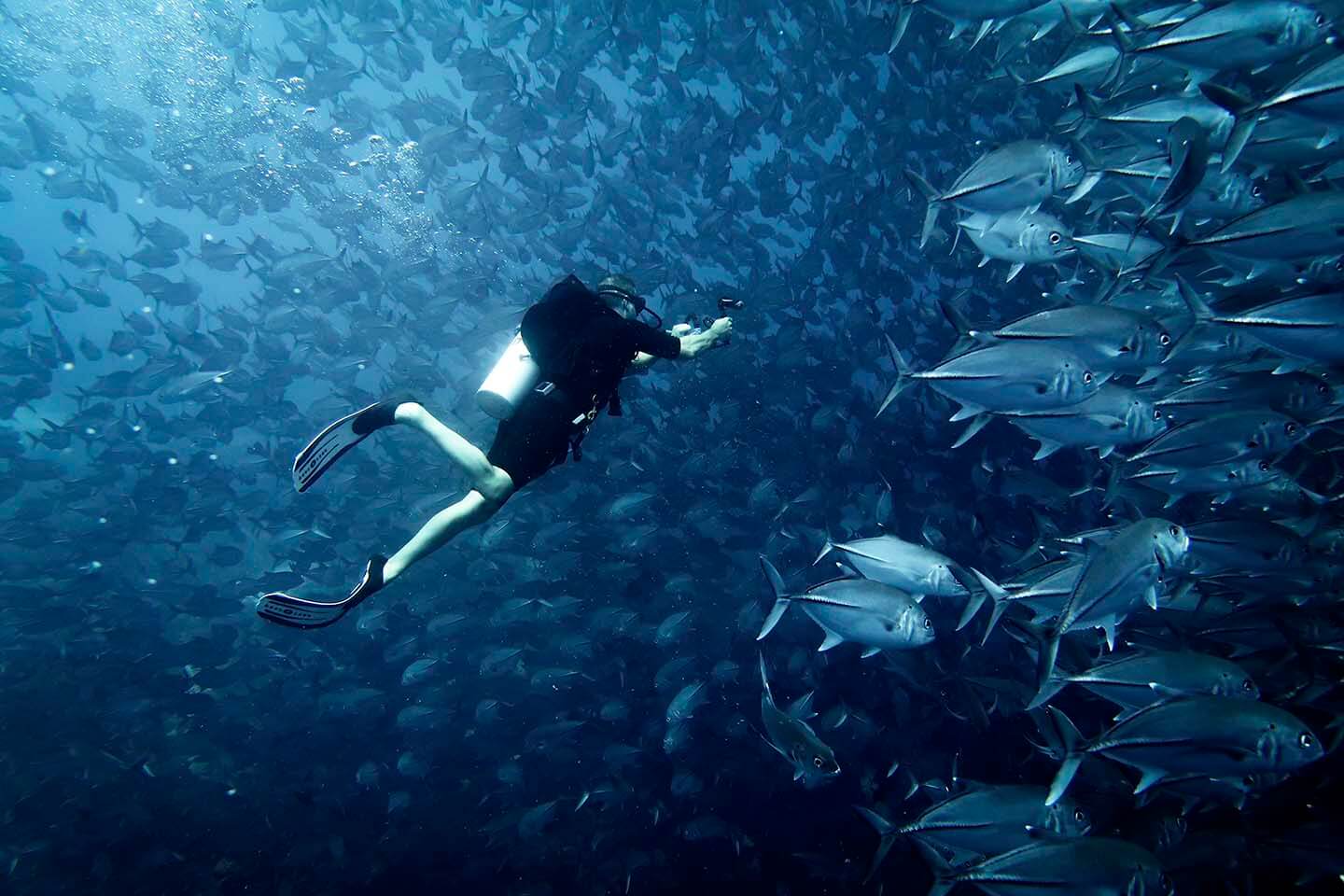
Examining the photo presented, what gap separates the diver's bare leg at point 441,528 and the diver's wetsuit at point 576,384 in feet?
1.06

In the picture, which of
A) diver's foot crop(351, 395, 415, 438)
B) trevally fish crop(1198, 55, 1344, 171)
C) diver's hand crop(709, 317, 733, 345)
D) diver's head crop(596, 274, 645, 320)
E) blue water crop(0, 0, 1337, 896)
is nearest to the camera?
trevally fish crop(1198, 55, 1344, 171)

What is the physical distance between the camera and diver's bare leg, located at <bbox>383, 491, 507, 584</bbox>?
4562 millimetres

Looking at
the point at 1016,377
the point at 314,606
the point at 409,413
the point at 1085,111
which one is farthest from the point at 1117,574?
the point at 314,606

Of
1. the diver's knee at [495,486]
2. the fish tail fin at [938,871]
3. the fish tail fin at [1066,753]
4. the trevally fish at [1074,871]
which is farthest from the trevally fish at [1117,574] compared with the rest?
the diver's knee at [495,486]

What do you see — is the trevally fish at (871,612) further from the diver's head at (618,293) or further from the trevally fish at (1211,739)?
the diver's head at (618,293)

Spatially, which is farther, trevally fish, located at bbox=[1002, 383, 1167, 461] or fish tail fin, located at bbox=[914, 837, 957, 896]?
trevally fish, located at bbox=[1002, 383, 1167, 461]

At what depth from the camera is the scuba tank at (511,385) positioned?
463 centimetres

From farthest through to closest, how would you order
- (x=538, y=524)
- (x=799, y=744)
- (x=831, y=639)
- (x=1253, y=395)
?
(x=538, y=524) < (x=1253, y=395) < (x=799, y=744) < (x=831, y=639)

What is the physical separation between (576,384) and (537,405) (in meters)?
0.34

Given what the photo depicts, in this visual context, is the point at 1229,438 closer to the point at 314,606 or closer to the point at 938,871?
the point at 938,871

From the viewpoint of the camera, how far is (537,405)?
4633 mm

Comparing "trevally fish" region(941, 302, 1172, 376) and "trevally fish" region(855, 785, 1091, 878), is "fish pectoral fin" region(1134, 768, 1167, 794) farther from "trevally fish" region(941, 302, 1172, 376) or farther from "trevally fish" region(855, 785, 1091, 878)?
"trevally fish" region(941, 302, 1172, 376)

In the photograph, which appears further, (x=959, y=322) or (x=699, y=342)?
(x=699, y=342)

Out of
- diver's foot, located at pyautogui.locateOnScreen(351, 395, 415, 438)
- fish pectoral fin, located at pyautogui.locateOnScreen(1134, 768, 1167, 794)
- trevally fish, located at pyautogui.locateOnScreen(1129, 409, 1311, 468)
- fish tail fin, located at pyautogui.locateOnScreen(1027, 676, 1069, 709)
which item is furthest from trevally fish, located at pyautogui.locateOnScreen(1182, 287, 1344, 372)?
diver's foot, located at pyautogui.locateOnScreen(351, 395, 415, 438)
